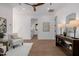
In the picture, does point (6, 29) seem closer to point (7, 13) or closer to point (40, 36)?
point (7, 13)

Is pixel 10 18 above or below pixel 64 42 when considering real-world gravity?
above

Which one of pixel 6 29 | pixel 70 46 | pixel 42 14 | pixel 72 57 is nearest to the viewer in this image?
pixel 72 57

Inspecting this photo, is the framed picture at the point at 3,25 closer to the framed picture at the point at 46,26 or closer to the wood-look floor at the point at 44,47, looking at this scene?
the wood-look floor at the point at 44,47

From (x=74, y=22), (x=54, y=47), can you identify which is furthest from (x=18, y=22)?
(x=74, y=22)

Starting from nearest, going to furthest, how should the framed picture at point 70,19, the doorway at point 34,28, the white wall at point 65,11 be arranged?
the white wall at point 65,11 → the framed picture at point 70,19 → the doorway at point 34,28

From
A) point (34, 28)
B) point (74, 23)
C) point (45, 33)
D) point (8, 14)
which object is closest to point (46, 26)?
point (45, 33)

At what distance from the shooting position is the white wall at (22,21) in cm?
262

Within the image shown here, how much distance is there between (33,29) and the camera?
9.04ft

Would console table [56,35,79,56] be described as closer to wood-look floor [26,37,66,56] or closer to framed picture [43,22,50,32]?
wood-look floor [26,37,66,56]

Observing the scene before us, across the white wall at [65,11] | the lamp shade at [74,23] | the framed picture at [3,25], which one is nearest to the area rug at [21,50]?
the framed picture at [3,25]

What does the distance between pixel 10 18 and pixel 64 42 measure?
4.88 ft

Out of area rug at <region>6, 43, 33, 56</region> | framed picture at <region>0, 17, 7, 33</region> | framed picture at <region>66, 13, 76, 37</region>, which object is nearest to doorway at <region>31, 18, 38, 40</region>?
area rug at <region>6, 43, 33, 56</region>

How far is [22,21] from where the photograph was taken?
9.04ft

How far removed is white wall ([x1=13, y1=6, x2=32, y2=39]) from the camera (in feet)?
8.59
